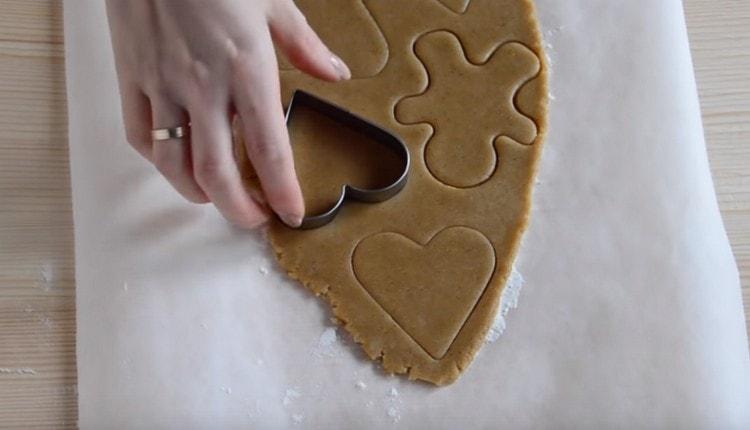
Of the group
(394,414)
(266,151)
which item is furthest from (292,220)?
(394,414)

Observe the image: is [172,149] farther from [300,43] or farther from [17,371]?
[17,371]

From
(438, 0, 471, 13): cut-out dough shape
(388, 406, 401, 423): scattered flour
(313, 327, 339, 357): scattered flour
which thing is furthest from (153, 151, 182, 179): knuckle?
(438, 0, 471, 13): cut-out dough shape

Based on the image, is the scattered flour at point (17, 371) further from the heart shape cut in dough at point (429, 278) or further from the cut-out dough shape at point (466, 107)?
the cut-out dough shape at point (466, 107)

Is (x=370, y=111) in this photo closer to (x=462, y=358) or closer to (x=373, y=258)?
(x=373, y=258)

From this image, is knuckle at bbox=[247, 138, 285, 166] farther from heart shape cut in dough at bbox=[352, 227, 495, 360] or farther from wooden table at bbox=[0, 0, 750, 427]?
wooden table at bbox=[0, 0, 750, 427]

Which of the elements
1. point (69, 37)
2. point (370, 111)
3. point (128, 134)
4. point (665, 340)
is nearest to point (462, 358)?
point (665, 340)

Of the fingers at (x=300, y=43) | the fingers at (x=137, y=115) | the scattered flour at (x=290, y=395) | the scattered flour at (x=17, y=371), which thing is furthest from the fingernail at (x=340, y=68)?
the scattered flour at (x=17, y=371)
